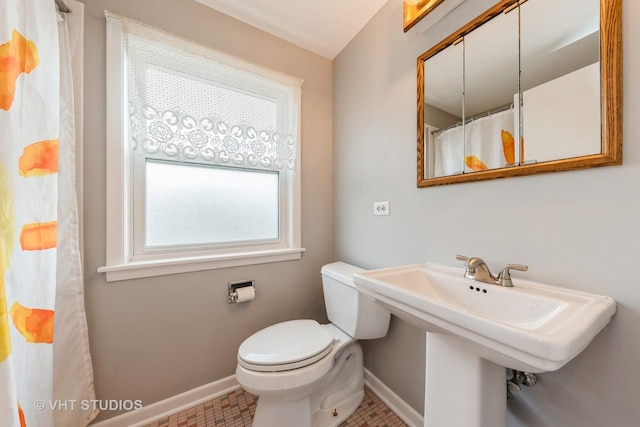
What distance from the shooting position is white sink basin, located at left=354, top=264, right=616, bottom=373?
1.44 feet

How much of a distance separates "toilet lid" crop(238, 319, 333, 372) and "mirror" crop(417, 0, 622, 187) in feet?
3.14

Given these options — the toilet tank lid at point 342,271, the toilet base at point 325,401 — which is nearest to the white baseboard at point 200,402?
the toilet base at point 325,401

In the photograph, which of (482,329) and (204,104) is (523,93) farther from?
(204,104)

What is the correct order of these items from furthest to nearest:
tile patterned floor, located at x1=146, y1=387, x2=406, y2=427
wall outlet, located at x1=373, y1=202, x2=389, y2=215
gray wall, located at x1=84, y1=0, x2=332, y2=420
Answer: wall outlet, located at x1=373, y1=202, x2=389, y2=215 → tile patterned floor, located at x1=146, y1=387, x2=406, y2=427 → gray wall, located at x1=84, y1=0, x2=332, y2=420

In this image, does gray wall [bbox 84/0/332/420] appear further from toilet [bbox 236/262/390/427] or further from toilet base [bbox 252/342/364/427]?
toilet base [bbox 252/342/364/427]

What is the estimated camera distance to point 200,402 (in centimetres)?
128

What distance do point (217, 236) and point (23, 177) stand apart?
31.7 inches

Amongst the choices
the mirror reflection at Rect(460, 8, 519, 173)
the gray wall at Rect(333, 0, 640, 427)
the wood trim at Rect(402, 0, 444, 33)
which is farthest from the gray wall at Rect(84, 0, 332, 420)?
the mirror reflection at Rect(460, 8, 519, 173)

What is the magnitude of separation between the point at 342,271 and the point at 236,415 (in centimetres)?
94

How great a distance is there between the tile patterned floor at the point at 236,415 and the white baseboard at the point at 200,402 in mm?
24

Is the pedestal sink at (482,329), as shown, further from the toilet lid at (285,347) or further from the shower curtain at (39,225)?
the shower curtain at (39,225)

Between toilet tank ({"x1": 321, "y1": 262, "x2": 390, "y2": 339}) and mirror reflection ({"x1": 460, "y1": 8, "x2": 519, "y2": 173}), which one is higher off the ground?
mirror reflection ({"x1": 460, "y1": 8, "x2": 519, "y2": 173})

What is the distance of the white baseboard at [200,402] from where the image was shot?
1124 millimetres

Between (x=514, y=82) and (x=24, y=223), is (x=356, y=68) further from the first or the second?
(x=24, y=223)
